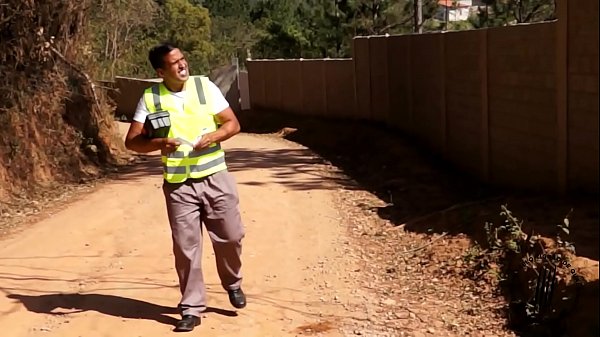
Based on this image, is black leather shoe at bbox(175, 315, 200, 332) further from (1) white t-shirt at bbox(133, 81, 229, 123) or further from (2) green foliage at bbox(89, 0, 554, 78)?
(2) green foliage at bbox(89, 0, 554, 78)

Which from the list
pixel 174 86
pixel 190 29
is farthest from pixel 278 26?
pixel 174 86

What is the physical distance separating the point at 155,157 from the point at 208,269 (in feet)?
34.1

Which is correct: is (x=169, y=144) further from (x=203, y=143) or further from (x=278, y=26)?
(x=278, y=26)

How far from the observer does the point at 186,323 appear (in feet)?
18.3

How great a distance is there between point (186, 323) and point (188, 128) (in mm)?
1238

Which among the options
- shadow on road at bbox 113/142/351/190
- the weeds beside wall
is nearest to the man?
the weeds beside wall

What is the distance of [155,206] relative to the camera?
1080cm

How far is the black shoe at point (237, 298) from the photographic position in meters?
6.00

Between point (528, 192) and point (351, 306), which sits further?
point (528, 192)

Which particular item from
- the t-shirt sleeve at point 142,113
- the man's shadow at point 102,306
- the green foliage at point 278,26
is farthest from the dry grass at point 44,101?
the t-shirt sleeve at point 142,113

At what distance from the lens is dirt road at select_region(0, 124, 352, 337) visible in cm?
588

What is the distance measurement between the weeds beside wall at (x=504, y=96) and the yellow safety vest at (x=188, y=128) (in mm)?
3479

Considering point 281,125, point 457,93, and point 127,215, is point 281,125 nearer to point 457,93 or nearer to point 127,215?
point 457,93

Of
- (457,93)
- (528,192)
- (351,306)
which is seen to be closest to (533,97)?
(528,192)
